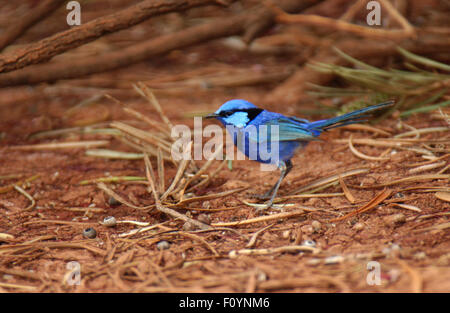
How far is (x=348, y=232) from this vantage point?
93.6 inches

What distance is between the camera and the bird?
9.96ft

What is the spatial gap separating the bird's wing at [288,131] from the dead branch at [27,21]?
2.12m

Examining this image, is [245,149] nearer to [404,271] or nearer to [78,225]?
[78,225]

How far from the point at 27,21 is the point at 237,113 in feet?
7.15

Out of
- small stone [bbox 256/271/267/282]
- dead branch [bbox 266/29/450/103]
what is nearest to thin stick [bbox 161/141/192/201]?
small stone [bbox 256/271/267/282]

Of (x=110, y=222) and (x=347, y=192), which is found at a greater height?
(x=347, y=192)

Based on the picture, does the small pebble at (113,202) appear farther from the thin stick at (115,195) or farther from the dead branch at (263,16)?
A: the dead branch at (263,16)

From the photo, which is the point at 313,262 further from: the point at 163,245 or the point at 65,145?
the point at 65,145

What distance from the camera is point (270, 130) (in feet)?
10.0

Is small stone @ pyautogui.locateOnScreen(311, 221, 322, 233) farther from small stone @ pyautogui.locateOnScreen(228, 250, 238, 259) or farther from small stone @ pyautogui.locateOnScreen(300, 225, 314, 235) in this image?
small stone @ pyautogui.locateOnScreen(228, 250, 238, 259)

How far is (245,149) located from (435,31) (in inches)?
107

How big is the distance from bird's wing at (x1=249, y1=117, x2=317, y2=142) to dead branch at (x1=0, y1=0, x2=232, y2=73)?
3.40 ft

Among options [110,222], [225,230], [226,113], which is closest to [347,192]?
[225,230]

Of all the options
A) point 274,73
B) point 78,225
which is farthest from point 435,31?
point 78,225
